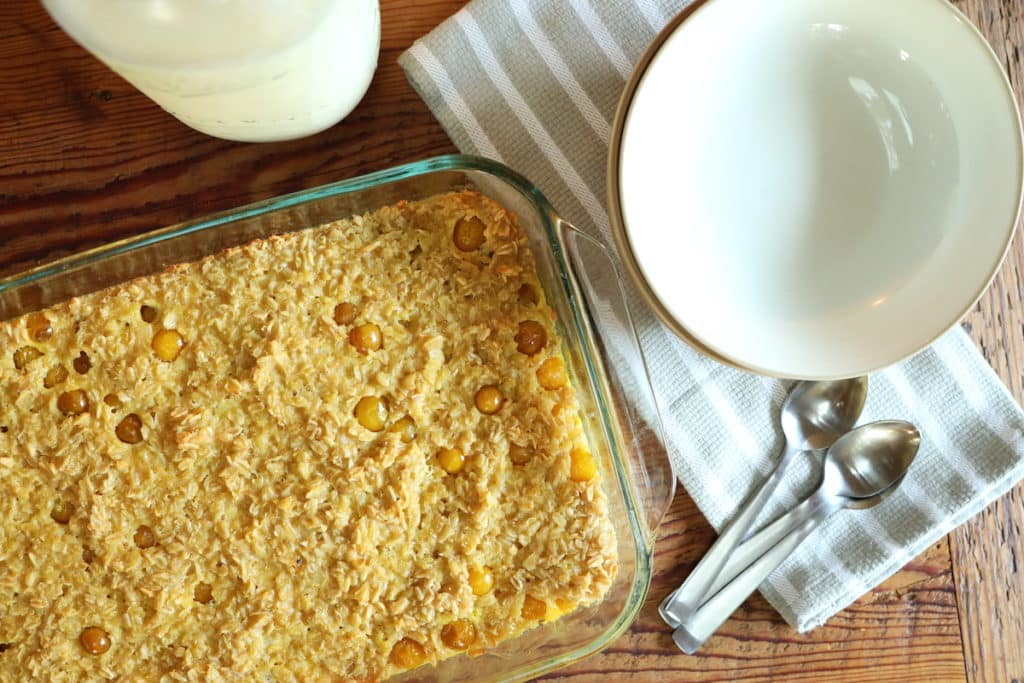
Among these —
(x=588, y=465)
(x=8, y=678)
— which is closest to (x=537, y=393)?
(x=588, y=465)

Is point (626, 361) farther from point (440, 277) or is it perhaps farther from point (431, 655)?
point (431, 655)

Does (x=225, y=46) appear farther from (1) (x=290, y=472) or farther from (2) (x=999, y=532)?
(2) (x=999, y=532)

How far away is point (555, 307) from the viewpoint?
1.31 m

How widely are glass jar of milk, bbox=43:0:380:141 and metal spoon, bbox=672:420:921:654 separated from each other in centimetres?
96

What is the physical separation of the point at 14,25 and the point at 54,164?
0.23 m

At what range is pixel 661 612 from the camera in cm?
144

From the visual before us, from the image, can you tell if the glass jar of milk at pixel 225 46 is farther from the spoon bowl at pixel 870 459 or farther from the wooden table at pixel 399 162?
the spoon bowl at pixel 870 459

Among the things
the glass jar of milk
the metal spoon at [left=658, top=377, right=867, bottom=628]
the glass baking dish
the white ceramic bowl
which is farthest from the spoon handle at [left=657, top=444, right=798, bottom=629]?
the glass jar of milk

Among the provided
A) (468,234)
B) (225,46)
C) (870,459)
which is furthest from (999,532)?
(225,46)

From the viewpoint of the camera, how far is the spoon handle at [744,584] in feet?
4.66

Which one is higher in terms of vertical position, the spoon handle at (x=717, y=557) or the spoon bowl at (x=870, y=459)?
the spoon bowl at (x=870, y=459)

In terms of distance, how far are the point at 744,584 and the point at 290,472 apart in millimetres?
732

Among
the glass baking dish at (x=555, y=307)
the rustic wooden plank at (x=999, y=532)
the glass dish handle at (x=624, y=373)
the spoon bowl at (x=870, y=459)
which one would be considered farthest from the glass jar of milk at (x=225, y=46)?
the rustic wooden plank at (x=999, y=532)

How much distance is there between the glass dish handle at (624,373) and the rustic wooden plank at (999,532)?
558mm
